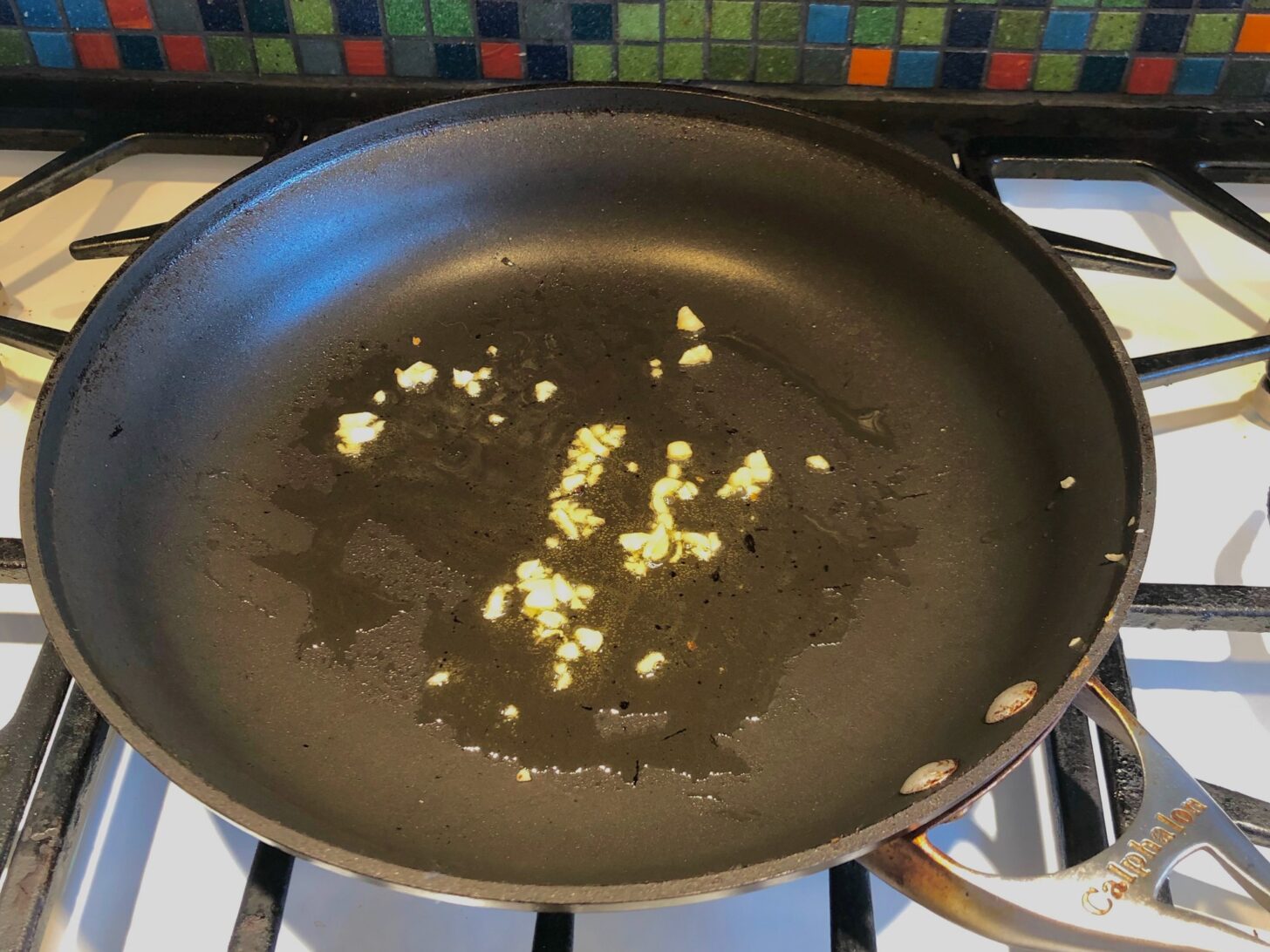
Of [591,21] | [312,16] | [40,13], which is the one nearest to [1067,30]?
[591,21]

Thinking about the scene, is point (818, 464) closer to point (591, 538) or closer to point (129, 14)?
point (591, 538)

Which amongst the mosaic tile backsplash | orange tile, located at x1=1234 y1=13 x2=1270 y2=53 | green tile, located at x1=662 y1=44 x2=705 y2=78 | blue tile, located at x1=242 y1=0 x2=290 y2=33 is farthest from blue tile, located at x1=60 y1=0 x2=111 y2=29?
orange tile, located at x1=1234 y1=13 x2=1270 y2=53

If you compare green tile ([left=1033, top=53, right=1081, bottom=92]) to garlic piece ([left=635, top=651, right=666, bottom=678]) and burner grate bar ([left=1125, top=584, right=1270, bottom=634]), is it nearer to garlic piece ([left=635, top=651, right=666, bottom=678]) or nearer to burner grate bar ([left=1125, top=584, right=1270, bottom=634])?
burner grate bar ([left=1125, top=584, right=1270, bottom=634])

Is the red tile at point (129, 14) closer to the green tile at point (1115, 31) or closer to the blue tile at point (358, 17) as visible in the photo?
the blue tile at point (358, 17)

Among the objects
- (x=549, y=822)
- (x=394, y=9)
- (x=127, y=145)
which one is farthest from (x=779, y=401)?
(x=127, y=145)

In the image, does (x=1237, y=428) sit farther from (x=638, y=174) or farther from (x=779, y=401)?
(x=638, y=174)
